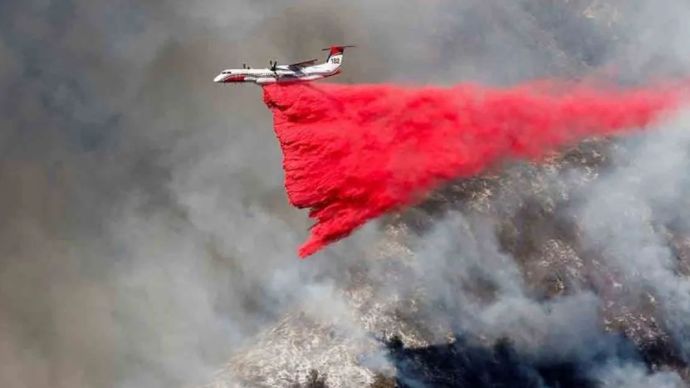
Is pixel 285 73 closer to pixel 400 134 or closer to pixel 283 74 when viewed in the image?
pixel 283 74

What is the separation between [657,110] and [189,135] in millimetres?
54016

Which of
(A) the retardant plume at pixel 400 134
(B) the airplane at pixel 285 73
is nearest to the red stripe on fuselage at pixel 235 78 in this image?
(B) the airplane at pixel 285 73

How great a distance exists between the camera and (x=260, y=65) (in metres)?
98.6

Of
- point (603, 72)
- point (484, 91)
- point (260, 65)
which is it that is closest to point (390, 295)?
point (484, 91)

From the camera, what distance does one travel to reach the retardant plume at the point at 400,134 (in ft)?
230

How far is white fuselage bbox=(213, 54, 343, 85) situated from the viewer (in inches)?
2672

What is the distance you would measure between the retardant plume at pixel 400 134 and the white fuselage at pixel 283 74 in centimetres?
92

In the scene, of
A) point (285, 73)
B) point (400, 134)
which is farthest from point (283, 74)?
point (400, 134)

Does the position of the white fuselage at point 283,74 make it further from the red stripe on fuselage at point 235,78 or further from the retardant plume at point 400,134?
the retardant plume at point 400,134

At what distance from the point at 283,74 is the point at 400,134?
14.8m

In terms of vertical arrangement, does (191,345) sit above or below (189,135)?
below

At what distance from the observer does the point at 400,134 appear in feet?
258

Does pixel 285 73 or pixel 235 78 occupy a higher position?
pixel 235 78

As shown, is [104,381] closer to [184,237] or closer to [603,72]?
[184,237]
